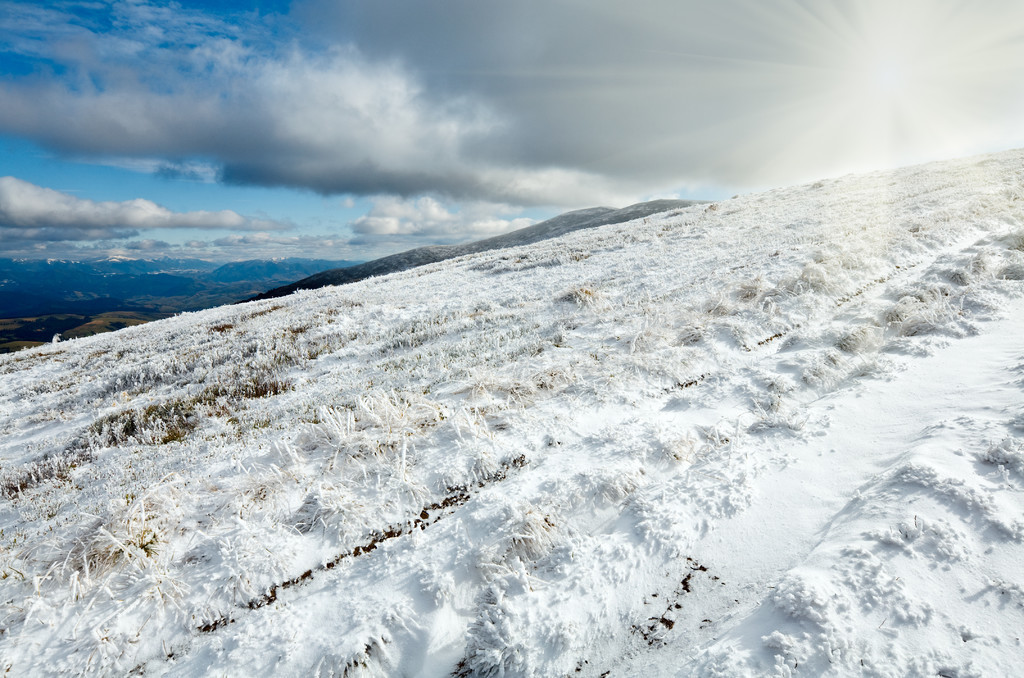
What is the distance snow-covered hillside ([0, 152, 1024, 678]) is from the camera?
332cm

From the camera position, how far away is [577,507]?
4648 mm

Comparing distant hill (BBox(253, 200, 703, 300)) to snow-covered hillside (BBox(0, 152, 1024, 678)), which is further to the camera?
distant hill (BBox(253, 200, 703, 300))

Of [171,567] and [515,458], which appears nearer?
[171,567]

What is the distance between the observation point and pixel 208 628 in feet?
12.1

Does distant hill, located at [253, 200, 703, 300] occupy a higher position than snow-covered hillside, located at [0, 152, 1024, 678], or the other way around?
distant hill, located at [253, 200, 703, 300]

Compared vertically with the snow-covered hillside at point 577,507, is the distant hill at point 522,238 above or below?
above

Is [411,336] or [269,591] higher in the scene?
[411,336]

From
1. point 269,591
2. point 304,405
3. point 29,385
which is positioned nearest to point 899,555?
point 269,591

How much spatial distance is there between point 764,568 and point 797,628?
0.90 meters

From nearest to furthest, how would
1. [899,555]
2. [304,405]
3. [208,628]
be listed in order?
1. [899,555]
2. [208,628]
3. [304,405]

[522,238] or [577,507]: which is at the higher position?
[522,238]

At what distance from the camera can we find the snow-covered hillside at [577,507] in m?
3.32

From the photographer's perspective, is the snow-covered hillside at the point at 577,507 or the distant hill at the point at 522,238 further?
the distant hill at the point at 522,238

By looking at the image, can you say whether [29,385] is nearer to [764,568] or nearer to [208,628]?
[208,628]
